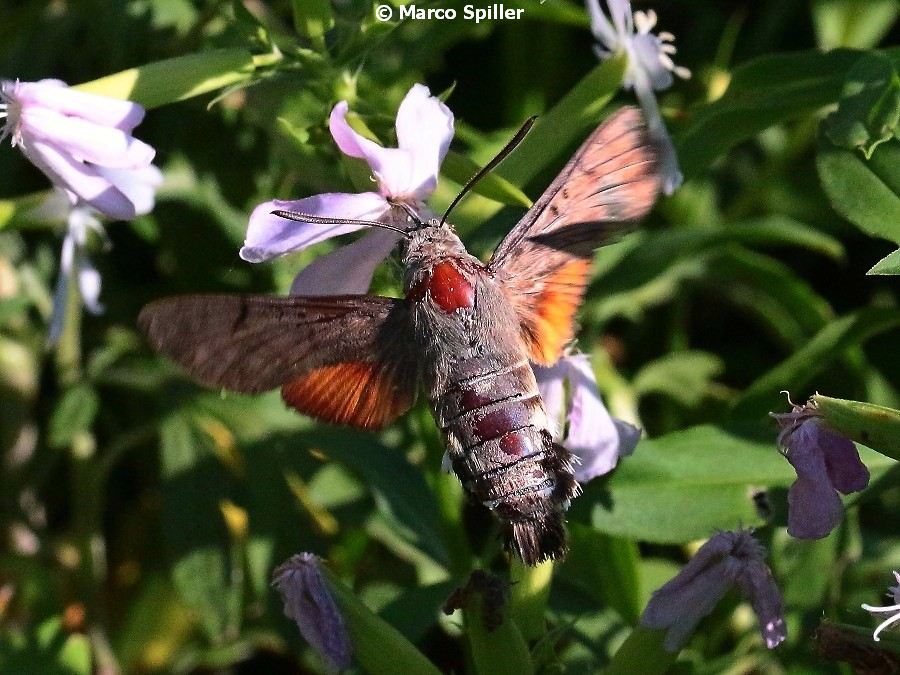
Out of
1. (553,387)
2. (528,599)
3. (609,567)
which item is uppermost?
(553,387)

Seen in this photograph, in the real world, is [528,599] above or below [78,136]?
below

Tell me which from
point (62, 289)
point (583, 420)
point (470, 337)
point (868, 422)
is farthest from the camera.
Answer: point (62, 289)

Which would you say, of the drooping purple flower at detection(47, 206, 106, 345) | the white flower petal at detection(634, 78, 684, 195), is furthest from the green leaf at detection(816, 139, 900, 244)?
the drooping purple flower at detection(47, 206, 106, 345)

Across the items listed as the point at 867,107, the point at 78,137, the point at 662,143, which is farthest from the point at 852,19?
the point at 78,137

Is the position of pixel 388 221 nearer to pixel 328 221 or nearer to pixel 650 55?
pixel 328 221

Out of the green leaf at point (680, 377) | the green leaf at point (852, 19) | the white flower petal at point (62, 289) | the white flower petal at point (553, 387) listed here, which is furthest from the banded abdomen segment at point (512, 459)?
the green leaf at point (852, 19)

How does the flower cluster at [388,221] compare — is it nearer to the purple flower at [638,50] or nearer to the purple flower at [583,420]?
the purple flower at [583,420]

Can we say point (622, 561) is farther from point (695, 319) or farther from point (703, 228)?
point (695, 319)

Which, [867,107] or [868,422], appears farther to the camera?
[867,107]
